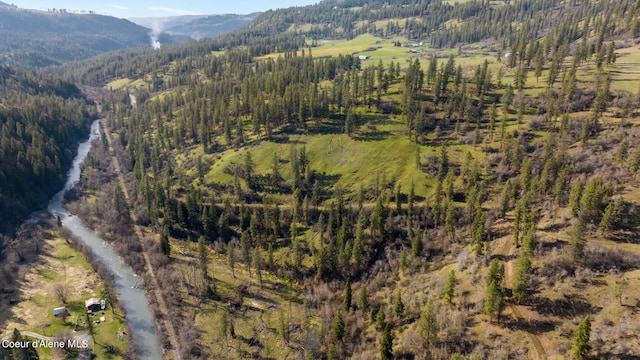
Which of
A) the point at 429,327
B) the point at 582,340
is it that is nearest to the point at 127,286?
the point at 429,327

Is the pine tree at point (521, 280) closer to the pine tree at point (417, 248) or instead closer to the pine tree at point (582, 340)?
the pine tree at point (582, 340)

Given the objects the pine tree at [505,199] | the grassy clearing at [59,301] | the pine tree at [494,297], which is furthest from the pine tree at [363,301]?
the grassy clearing at [59,301]

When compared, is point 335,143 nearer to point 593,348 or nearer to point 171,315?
point 171,315

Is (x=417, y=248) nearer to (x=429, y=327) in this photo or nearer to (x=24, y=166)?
(x=429, y=327)

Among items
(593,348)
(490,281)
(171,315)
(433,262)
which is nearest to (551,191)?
(433,262)

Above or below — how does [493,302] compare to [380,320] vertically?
above

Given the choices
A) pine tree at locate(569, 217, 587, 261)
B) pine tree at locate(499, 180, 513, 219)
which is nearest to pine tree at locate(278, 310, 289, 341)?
pine tree at locate(569, 217, 587, 261)

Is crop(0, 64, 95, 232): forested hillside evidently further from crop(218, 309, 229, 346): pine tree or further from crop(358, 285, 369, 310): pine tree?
crop(358, 285, 369, 310): pine tree
